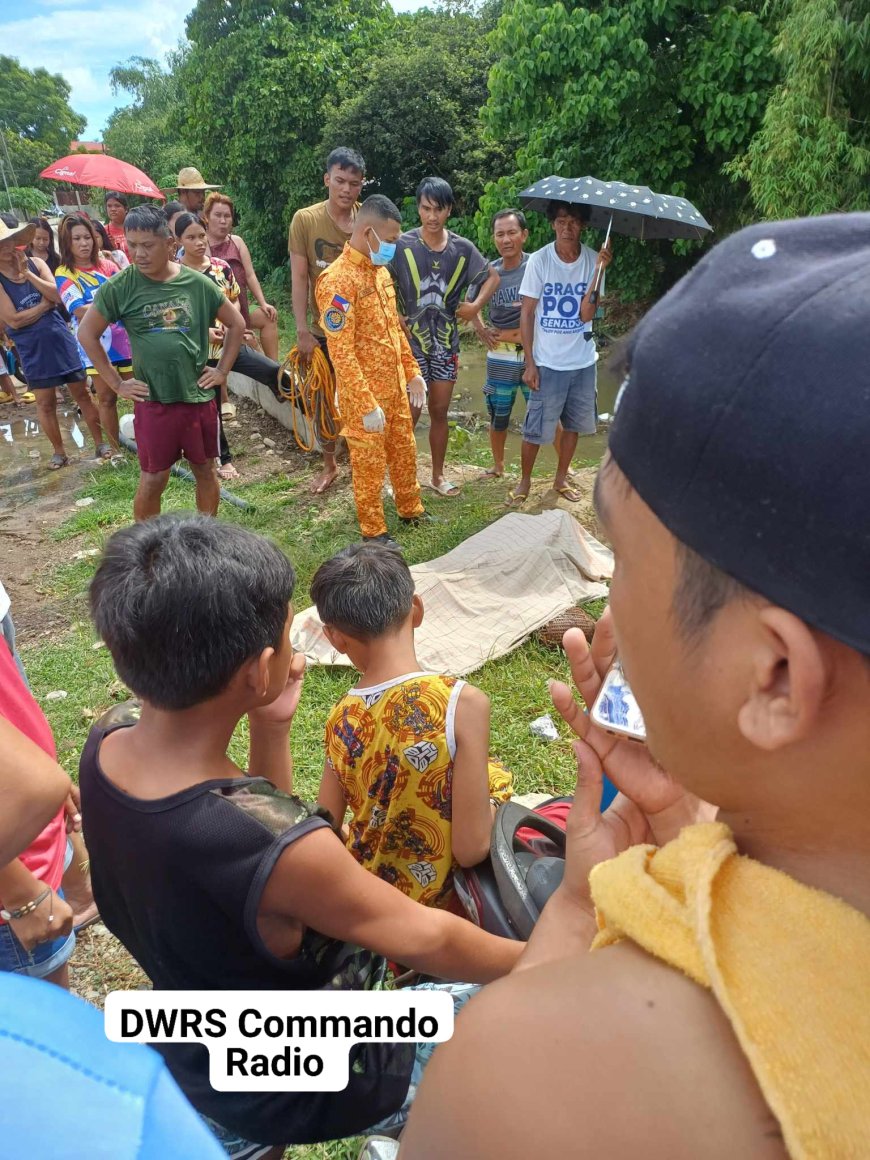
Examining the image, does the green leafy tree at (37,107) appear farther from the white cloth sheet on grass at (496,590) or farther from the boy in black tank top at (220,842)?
the boy in black tank top at (220,842)

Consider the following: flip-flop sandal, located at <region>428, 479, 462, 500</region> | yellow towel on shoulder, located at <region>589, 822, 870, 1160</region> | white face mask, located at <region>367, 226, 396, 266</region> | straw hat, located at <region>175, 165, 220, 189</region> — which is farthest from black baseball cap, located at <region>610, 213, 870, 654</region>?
straw hat, located at <region>175, 165, 220, 189</region>

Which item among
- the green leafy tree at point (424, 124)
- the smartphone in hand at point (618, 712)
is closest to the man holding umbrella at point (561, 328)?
the smartphone in hand at point (618, 712)

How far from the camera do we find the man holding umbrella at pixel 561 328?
509cm

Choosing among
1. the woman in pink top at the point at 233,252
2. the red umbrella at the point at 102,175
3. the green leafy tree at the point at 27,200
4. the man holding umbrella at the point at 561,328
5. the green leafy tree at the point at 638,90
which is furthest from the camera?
the green leafy tree at the point at 27,200

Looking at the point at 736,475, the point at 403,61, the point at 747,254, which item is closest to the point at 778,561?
the point at 736,475

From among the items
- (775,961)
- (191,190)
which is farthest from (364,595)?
(191,190)

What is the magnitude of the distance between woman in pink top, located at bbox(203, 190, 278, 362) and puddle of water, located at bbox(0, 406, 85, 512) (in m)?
2.22

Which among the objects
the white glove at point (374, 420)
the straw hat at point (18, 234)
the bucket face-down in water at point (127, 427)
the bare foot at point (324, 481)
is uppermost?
the straw hat at point (18, 234)

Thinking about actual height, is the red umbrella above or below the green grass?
above

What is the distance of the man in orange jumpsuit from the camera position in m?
4.43

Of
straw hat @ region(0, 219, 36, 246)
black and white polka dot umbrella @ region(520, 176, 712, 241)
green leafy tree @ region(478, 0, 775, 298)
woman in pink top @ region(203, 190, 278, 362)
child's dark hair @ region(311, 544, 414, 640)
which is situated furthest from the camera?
green leafy tree @ region(478, 0, 775, 298)

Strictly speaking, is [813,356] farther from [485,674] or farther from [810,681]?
[485,674]

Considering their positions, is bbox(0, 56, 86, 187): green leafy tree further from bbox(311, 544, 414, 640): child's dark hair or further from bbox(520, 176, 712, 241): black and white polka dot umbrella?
bbox(311, 544, 414, 640): child's dark hair

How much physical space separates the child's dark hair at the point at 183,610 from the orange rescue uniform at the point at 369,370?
3362 mm
